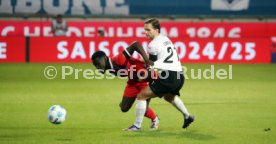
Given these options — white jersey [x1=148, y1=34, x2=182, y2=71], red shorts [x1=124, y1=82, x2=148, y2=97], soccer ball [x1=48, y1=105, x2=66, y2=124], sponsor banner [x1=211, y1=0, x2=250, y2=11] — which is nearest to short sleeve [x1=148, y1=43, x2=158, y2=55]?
white jersey [x1=148, y1=34, x2=182, y2=71]

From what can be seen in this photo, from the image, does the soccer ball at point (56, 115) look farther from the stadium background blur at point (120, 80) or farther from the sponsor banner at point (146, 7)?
the sponsor banner at point (146, 7)

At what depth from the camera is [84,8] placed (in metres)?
29.4

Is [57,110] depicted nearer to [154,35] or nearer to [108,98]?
[154,35]

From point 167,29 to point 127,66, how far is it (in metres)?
18.2

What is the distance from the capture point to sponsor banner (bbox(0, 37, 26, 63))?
24.5 m

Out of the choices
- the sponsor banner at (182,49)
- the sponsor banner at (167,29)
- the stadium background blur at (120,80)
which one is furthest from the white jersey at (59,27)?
the sponsor banner at (182,49)

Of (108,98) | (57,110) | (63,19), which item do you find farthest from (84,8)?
(57,110)

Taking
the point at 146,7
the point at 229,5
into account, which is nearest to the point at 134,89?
the point at 146,7

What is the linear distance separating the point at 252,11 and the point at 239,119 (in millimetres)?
18285

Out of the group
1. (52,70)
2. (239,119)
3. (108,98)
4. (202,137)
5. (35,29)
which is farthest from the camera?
(35,29)

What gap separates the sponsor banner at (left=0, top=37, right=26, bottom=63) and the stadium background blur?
0.04 meters

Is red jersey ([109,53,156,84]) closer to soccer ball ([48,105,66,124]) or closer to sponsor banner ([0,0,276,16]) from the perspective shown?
soccer ball ([48,105,66,124])

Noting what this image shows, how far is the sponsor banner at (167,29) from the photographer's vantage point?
2886 centimetres

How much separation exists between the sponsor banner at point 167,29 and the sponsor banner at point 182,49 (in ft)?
10.8
